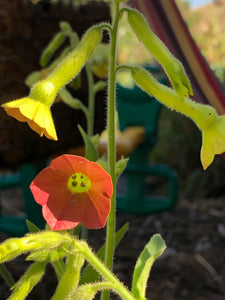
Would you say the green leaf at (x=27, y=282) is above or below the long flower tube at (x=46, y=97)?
below

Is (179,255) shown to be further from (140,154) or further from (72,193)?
(72,193)

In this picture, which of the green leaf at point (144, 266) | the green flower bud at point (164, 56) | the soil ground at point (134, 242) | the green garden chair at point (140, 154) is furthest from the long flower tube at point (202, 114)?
the green garden chair at point (140, 154)

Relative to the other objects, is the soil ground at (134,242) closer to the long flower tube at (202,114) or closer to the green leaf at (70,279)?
the green leaf at (70,279)

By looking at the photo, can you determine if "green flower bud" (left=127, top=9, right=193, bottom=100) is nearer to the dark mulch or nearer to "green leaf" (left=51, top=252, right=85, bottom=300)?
"green leaf" (left=51, top=252, right=85, bottom=300)

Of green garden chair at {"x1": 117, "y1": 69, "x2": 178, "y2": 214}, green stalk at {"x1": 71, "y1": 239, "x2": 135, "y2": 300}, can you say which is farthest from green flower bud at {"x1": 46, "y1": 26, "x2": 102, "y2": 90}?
green garden chair at {"x1": 117, "y1": 69, "x2": 178, "y2": 214}

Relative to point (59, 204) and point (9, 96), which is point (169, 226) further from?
point (59, 204)

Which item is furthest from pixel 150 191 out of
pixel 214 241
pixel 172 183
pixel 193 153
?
pixel 214 241
